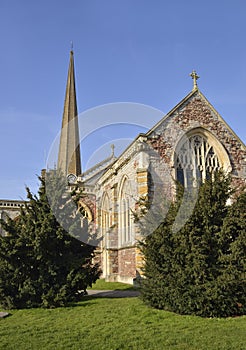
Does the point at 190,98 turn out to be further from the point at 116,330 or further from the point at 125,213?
the point at 116,330

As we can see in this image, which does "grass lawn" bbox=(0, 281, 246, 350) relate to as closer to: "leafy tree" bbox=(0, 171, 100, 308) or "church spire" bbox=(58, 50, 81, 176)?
"leafy tree" bbox=(0, 171, 100, 308)

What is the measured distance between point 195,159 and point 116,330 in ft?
43.4

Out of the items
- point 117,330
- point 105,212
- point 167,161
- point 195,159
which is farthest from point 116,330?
point 105,212

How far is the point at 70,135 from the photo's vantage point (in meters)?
52.7

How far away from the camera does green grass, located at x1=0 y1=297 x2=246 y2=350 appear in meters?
6.64

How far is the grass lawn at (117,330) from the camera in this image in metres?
6.64

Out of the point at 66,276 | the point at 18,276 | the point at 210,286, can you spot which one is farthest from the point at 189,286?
the point at 18,276

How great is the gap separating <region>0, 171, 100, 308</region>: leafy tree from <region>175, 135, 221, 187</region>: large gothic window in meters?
8.38

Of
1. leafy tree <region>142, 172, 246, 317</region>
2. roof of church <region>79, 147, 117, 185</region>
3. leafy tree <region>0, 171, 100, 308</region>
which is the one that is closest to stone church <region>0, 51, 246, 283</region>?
leafy tree <region>0, 171, 100, 308</region>

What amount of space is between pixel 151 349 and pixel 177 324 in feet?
6.99

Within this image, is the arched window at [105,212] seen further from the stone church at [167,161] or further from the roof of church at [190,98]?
the roof of church at [190,98]

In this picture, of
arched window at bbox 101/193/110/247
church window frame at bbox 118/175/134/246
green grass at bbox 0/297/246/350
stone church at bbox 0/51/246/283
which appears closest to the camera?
green grass at bbox 0/297/246/350

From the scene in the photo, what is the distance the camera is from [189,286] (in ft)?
30.7

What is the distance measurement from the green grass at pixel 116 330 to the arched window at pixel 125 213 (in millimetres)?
9004
